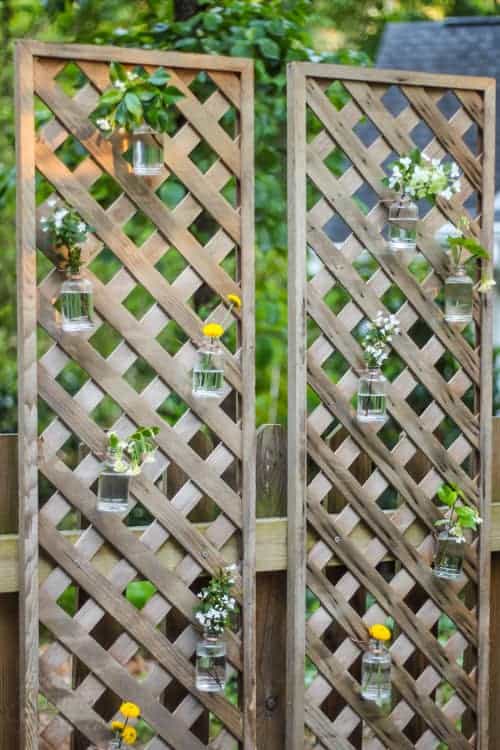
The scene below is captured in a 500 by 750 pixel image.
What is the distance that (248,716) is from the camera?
235cm

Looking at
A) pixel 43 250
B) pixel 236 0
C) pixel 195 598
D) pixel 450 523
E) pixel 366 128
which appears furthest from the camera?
pixel 366 128

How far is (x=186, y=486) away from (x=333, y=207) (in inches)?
30.6

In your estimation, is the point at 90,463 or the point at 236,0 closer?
the point at 90,463

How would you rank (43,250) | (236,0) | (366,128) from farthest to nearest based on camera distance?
(366,128)
(236,0)
(43,250)

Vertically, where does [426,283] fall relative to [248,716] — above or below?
above

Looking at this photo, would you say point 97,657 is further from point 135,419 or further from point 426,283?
point 426,283

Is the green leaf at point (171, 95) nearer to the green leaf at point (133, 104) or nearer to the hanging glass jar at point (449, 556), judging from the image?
the green leaf at point (133, 104)

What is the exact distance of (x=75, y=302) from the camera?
214cm

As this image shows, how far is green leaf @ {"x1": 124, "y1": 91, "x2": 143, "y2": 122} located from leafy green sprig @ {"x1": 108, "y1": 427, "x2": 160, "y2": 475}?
27.4 inches

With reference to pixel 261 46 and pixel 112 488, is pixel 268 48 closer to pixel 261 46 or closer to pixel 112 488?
pixel 261 46

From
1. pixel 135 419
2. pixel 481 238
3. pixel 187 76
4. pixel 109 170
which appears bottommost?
pixel 135 419

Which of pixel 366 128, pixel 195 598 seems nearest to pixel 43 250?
pixel 195 598

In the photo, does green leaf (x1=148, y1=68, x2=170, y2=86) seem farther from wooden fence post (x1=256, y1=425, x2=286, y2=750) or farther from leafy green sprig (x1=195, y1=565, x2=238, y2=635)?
leafy green sprig (x1=195, y1=565, x2=238, y2=635)

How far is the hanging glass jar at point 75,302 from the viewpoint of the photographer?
7.02ft
